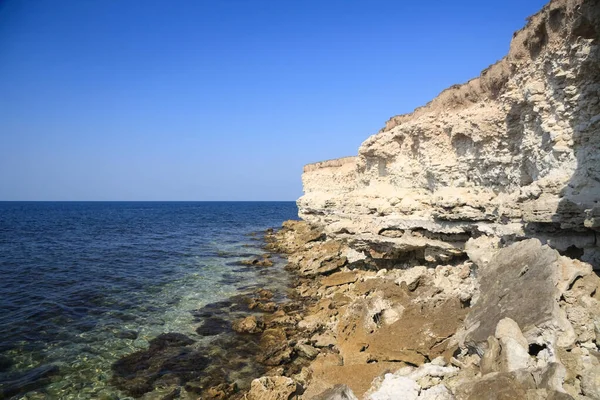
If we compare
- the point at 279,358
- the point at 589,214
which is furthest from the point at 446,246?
the point at 279,358

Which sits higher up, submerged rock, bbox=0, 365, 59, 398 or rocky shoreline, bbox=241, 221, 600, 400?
rocky shoreline, bbox=241, 221, 600, 400

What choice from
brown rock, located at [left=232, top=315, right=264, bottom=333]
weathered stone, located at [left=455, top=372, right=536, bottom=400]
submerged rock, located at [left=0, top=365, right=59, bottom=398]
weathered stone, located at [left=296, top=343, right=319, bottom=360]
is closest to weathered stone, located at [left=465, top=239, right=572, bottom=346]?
weathered stone, located at [left=455, top=372, right=536, bottom=400]

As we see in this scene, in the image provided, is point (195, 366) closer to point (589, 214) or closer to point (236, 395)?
point (236, 395)

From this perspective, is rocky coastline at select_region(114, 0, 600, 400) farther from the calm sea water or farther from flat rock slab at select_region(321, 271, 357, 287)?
the calm sea water

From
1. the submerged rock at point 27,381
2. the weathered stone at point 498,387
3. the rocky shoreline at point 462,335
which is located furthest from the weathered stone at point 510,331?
the submerged rock at point 27,381

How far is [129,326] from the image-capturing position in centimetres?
1516

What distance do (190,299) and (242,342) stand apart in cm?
644

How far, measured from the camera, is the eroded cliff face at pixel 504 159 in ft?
28.2

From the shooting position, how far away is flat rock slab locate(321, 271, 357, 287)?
1927 cm

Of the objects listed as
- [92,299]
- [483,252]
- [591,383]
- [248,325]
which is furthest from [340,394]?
[92,299]

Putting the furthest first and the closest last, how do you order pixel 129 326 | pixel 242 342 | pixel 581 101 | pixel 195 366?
pixel 129 326 < pixel 242 342 < pixel 195 366 < pixel 581 101

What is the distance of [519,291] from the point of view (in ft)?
24.3

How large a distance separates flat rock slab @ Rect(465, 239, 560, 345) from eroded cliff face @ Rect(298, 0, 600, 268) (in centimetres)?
120

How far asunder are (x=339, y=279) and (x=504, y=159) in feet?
35.0
